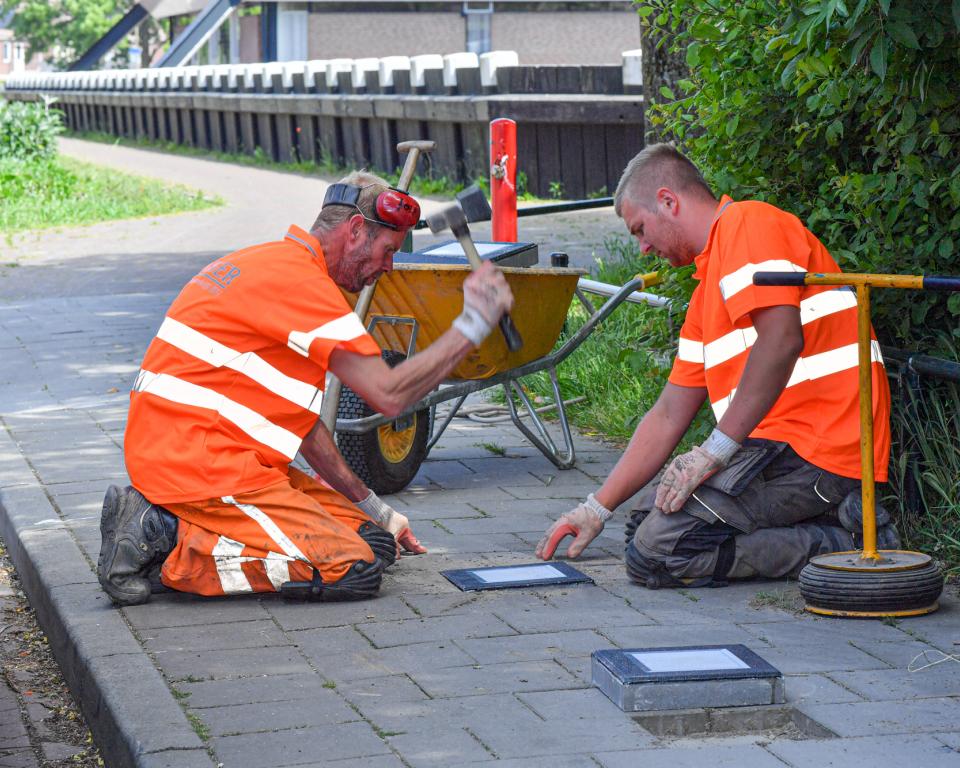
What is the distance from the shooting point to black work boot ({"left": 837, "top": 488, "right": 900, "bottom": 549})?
196 inches

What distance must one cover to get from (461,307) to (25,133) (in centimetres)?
2215

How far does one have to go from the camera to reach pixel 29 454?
7082 millimetres

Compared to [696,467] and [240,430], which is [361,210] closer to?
[240,430]

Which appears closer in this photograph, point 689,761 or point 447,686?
point 689,761

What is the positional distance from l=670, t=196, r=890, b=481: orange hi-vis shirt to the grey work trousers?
0.28 feet

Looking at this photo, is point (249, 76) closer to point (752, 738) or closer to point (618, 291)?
point (618, 291)

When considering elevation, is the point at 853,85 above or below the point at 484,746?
above

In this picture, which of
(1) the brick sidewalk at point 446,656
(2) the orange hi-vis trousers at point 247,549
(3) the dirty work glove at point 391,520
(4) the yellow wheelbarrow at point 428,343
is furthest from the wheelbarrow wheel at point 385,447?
(2) the orange hi-vis trousers at point 247,549

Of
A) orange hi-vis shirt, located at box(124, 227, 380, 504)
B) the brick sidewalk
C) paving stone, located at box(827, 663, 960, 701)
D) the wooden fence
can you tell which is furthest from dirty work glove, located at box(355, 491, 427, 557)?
the wooden fence

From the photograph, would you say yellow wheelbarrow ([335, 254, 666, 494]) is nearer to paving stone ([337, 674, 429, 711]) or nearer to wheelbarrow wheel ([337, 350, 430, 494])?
wheelbarrow wheel ([337, 350, 430, 494])

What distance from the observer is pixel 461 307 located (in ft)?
20.3

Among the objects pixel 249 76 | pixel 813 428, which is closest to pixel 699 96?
pixel 813 428

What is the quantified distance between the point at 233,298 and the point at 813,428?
1895 mm

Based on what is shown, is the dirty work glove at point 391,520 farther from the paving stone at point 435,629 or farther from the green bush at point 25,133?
the green bush at point 25,133
